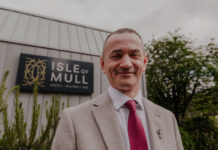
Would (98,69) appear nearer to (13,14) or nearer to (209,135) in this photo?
(13,14)

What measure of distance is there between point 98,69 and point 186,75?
790 cm

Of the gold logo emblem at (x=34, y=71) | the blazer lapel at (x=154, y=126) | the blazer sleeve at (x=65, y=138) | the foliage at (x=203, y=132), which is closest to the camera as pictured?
the blazer sleeve at (x=65, y=138)

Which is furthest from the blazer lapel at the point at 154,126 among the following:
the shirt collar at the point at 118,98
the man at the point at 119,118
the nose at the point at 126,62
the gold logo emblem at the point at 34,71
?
the gold logo emblem at the point at 34,71

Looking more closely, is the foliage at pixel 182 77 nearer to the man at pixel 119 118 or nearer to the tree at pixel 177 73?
the tree at pixel 177 73

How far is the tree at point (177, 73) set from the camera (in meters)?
9.90

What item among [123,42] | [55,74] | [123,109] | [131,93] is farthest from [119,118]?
[55,74]

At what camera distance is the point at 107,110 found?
3.69 feet

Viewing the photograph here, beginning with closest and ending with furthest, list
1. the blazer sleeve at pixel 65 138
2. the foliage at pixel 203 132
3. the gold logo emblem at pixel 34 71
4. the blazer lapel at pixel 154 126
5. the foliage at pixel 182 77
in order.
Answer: the blazer sleeve at pixel 65 138 < the blazer lapel at pixel 154 126 < the gold logo emblem at pixel 34 71 < the foliage at pixel 203 132 < the foliage at pixel 182 77

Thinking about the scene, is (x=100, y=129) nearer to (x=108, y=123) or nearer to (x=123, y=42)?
(x=108, y=123)

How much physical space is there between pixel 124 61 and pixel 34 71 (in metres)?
3.47

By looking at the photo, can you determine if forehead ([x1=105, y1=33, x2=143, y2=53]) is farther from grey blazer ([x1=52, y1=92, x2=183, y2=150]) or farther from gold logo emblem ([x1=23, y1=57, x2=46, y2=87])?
gold logo emblem ([x1=23, y1=57, x2=46, y2=87])

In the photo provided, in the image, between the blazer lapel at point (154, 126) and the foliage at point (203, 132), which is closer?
the blazer lapel at point (154, 126)

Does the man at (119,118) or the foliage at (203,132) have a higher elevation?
the man at (119,118)

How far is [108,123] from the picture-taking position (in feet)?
3.45
